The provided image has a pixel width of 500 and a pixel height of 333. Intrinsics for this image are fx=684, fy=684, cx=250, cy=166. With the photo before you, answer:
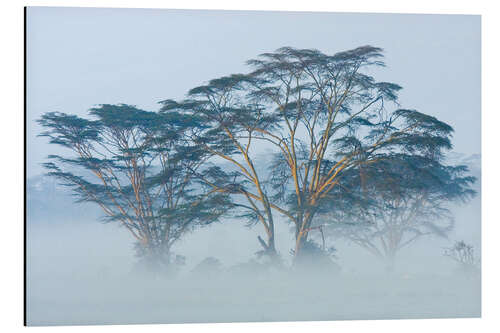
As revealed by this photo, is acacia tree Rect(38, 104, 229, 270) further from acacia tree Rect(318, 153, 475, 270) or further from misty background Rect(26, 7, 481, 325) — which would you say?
acacia tree Rect(318, 153, 475, 270)

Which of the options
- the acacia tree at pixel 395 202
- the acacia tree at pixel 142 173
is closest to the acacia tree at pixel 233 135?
the acacia tree at pixel 142 173

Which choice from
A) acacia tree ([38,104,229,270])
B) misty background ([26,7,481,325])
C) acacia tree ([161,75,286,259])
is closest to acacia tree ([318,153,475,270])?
misty background ([26,7,481,325])

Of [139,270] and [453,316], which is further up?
[139,270]

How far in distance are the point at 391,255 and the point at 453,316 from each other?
1.33 meters

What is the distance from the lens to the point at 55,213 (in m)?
9.45

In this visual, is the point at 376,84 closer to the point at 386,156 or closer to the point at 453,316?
the point at 386,156

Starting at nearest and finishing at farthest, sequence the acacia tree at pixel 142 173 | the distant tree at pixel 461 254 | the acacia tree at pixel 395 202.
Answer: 1. the acacia tree at pixel 142 173
2. the acacia tree at pixel 395 202
3. the distant tree at pixel 461 254

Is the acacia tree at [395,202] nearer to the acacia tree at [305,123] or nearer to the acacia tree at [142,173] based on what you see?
the acacia tree at [305,123]

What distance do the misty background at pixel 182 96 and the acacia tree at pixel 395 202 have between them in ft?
0.61

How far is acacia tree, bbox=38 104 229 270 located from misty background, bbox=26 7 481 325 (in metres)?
0.18

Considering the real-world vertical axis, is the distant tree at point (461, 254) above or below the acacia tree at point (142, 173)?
below

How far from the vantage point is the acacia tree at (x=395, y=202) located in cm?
976

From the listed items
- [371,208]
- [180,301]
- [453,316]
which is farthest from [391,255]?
[180,301]

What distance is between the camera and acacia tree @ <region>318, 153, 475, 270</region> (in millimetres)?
9758
